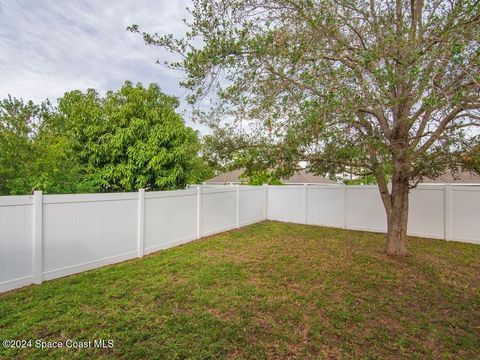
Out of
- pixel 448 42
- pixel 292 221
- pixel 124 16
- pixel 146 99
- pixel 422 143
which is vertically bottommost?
pixel 292 221

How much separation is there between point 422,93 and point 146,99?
745cm

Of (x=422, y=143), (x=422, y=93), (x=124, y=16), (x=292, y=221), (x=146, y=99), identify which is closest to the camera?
(x=422, y=93)

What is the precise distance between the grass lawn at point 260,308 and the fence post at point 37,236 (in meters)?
0.21

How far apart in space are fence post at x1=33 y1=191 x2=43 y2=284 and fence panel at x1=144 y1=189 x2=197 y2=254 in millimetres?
1888

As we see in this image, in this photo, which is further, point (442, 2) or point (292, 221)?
point (292, 221)

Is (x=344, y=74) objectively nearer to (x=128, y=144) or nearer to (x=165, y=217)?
(x=165, y=217)

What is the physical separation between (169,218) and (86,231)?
190 centimetres

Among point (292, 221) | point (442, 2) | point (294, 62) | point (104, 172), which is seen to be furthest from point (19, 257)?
point (292, 221)

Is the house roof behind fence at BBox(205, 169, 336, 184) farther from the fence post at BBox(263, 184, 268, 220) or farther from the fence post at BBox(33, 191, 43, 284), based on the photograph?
the fence post at BBox(33, 191, 43, 284)

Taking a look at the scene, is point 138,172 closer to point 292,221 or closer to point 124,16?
point 124,16

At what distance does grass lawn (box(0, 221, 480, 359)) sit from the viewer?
255 cm

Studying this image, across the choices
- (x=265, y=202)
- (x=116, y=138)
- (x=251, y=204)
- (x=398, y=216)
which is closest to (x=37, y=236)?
(x=116, y=138)

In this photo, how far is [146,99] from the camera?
8.60 m

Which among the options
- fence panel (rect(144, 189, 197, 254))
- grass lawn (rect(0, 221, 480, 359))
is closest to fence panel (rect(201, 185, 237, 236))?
fence panel (rect(144, 189, 197, 254))
